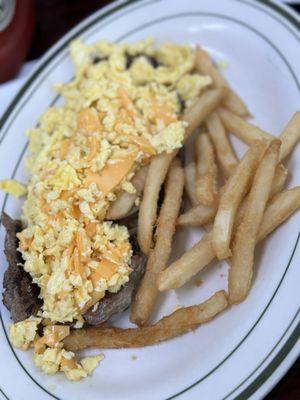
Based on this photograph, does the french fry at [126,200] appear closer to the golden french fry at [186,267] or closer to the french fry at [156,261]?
the french fry at [156,261]

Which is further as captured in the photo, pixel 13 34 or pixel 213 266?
pixel 13 34

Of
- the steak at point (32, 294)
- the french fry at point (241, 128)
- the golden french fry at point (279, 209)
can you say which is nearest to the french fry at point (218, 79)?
the french fry at point (241, 128)

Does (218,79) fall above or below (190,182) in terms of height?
above

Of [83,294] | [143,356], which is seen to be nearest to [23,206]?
[83,294]

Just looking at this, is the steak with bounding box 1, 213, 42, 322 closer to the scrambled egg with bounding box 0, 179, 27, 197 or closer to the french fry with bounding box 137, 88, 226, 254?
the scrambled egg with bounding box 0, 179, 27, 197

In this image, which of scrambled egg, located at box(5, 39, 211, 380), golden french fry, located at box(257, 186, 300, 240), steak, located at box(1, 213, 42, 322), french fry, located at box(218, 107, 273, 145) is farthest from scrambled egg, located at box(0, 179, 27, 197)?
golden french fry, located at box(257, 186, 300, 240)

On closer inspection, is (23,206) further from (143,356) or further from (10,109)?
(143,356)

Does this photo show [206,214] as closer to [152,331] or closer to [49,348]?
[152,331]

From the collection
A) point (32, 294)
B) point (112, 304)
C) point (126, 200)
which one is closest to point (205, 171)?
point (126, 200)
